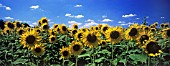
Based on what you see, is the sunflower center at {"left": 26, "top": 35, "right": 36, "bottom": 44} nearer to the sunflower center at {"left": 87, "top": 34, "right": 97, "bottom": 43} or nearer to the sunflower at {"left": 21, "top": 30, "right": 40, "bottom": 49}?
the sunflower at {"left": 21, "top": 30, "right": 40, "bottom": 49}

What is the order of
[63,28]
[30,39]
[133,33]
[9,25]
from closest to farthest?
[133,33] < [30,39] < [9,25] < [63,28]

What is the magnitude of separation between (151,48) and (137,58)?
8.5 inches

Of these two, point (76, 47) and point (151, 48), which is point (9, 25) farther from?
point (151, 48)

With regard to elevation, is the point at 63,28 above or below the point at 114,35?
below

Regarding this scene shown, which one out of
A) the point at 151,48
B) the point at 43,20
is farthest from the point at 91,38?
the point at 43,20

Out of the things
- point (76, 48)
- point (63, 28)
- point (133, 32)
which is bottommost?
point (63, 28)

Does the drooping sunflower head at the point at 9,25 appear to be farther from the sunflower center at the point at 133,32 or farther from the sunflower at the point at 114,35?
the sunflower center at the point at 133,32

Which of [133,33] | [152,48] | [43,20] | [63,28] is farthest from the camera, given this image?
[43,20]

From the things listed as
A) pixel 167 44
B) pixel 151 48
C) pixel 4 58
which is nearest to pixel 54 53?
pixel 4 58

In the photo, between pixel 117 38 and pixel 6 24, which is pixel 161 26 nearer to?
pixel 6 24

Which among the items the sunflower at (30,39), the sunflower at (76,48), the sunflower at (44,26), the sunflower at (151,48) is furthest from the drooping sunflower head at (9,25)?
the sunflower at (151,48)

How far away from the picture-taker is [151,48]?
229cm

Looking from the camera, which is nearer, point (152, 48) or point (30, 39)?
point (152, 48)

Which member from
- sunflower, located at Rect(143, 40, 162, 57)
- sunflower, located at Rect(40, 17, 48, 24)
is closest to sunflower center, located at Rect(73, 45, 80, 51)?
sunflower, located at Rect(143, 40, 162, 57)
